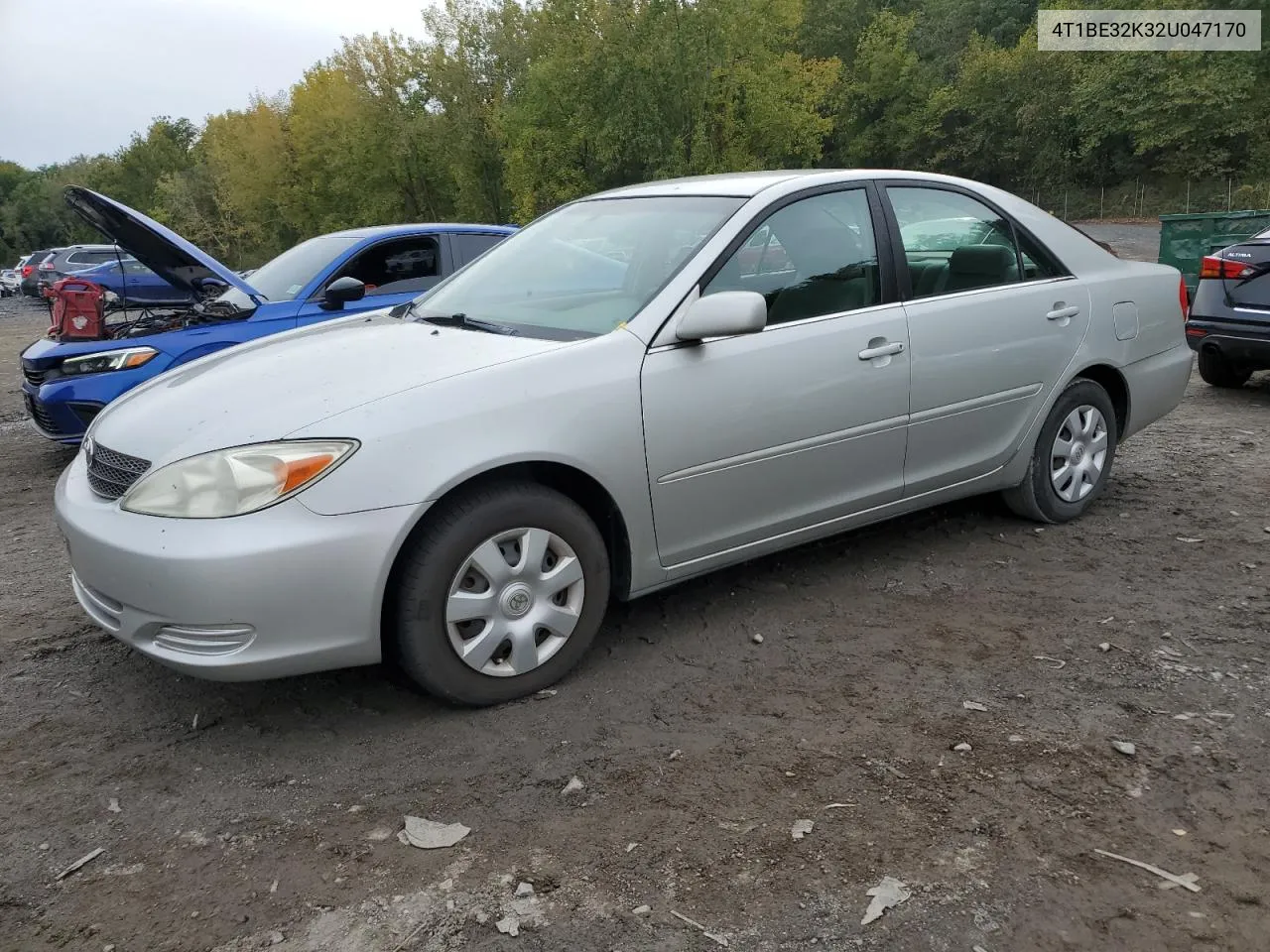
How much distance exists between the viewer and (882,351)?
12.5 ft

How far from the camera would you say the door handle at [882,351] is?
378 cm

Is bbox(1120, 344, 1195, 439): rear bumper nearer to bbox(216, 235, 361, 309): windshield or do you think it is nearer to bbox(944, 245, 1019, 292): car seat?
bbox(944, 245, 1019, 292): car seat

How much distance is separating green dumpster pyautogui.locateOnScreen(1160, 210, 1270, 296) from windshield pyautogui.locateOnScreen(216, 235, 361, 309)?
994 centimetres

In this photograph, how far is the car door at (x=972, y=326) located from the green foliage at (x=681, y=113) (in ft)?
87.9

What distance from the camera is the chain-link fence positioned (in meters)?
36.9

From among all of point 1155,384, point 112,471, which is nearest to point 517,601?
point 112,471

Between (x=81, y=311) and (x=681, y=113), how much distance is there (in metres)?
26.6

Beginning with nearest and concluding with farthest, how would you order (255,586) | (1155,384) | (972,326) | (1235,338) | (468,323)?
(255,586) < (468,323) < (972,326) < (1155,384) < (1235,338)

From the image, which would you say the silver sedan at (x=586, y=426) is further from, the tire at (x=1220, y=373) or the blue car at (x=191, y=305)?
the tire at (x=1220, y=373)

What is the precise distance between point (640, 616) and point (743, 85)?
102ft

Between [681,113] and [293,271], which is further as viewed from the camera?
[681,113]

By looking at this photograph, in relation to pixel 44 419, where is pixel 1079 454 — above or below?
below

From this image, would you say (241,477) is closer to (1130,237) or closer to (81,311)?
(81,311)

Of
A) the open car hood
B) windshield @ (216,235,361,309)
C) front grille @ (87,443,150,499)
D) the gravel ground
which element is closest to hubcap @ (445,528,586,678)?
front grille @ (87,443,150,499)
